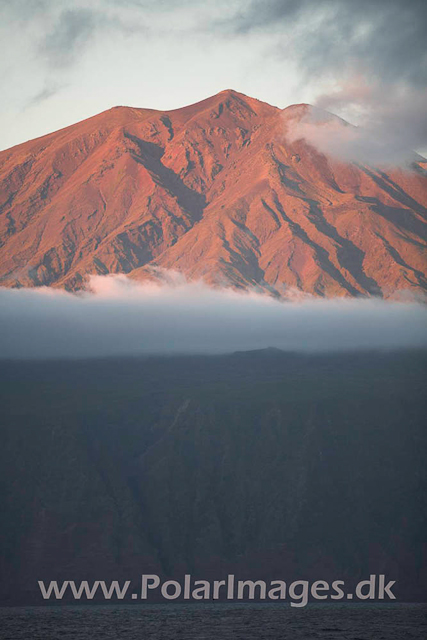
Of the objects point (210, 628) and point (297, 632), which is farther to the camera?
point (210, 628)

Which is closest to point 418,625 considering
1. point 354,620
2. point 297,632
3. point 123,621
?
point 354,620

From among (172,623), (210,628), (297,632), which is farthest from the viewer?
(172,623)

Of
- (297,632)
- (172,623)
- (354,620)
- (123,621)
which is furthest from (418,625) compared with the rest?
(123,621)

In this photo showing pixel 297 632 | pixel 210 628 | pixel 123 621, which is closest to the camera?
pixel 297 632

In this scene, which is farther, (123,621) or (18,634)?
(123,621)

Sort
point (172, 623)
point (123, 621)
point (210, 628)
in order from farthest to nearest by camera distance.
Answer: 1. point (123, 621)
2. point (172, 623)
3. point (210, 628)

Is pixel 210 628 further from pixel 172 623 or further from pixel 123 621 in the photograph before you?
pixel 123 621

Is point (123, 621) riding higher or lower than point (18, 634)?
lower

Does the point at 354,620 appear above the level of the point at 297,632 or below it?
below

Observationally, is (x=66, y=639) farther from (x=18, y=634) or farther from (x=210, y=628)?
(x=210, y=628)
